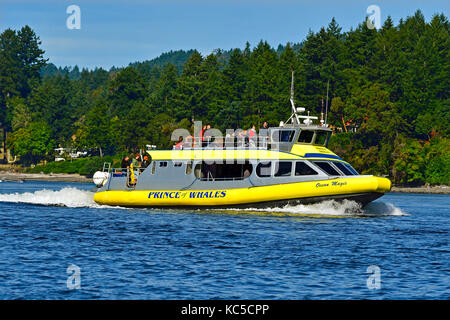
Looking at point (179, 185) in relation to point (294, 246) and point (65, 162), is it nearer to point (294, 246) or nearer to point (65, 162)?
point (294, 246)

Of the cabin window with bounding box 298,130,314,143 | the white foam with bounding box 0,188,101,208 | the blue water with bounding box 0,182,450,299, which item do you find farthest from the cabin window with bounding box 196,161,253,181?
the white foam with bounding box 0,188,101,208

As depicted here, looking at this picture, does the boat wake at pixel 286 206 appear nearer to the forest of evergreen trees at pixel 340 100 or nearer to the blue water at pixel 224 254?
the blue water at pixel 224 254

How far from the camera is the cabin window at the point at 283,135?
33562mm

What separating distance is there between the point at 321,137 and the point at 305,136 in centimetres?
122

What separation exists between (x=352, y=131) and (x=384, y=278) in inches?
3369

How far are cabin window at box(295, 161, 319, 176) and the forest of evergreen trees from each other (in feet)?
189

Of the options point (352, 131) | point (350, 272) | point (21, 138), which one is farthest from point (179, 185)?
point (21, 138)

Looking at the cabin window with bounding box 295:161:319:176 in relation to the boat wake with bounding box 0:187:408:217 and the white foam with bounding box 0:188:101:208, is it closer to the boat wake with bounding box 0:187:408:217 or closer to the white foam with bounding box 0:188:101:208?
the boat wake with bounding box 0:187:408:217

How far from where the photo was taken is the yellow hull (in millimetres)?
30672

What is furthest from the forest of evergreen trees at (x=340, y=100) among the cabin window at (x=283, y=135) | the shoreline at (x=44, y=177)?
the cabin window at (x=283, y=135)

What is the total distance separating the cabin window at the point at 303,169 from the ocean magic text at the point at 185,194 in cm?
377

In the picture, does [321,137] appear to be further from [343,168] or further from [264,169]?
[264,169]

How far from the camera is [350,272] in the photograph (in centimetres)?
1947
